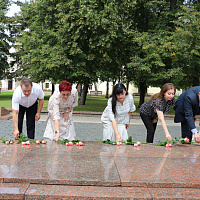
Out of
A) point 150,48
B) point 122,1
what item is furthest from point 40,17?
point 150,48

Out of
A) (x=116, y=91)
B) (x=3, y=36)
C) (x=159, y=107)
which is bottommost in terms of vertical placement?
(x=159, y=107)

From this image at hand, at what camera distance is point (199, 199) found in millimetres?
2807

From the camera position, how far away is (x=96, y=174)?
10.5 feet

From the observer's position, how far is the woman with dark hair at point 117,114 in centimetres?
473

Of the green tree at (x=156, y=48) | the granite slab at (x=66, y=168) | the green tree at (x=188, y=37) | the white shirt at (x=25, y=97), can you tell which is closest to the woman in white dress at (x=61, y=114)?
the white shirt at (x=25, y=97)

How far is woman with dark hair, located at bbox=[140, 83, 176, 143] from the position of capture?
15.3 feet

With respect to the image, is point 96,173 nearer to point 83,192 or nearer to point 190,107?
point 83,192

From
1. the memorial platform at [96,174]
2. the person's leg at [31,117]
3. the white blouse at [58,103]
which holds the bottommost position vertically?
the memorial platform at [96,174]

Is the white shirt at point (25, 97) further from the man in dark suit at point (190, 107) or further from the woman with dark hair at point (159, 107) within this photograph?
the man in dark suit at point (190, 107)

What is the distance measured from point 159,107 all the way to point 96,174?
2.04 meters

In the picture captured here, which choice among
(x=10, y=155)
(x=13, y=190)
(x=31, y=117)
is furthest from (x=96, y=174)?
(x=31, y=117)

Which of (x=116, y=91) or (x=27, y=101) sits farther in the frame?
(x=27, y=101)

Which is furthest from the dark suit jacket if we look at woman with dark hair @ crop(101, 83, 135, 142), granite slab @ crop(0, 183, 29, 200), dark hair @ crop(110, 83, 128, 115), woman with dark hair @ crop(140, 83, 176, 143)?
granite slab @ crop(0, 183, 29, 200)

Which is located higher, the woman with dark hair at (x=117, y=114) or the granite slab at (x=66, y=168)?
the woman with dark hair at (x=117, y=114)
